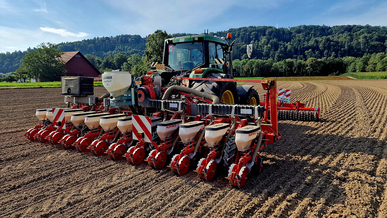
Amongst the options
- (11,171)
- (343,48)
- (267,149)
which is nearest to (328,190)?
(267,149)

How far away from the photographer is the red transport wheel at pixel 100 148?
5.08 meters

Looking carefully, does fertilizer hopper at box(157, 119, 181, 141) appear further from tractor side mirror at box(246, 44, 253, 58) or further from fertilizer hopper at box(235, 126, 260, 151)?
tractor side mirror at box(246, 44, 253, 58)

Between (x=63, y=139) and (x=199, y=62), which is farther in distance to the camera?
(x=199, y=62)

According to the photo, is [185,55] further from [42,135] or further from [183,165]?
[42,135]

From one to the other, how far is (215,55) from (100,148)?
12.8 ft

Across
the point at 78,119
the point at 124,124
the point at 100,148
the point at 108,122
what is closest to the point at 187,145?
the point at 124,124

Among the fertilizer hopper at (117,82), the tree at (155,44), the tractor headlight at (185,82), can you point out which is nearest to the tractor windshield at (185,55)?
the tractor headlight at (185,82)

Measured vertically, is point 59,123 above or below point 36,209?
above

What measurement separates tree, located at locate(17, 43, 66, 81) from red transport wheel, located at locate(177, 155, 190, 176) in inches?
1666

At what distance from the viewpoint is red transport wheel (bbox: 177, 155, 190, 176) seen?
4117mm

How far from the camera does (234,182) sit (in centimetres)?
367

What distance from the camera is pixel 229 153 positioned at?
406 cm

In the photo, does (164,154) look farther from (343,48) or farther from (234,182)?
(343,48)

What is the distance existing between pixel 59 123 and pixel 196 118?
3.51 meters
